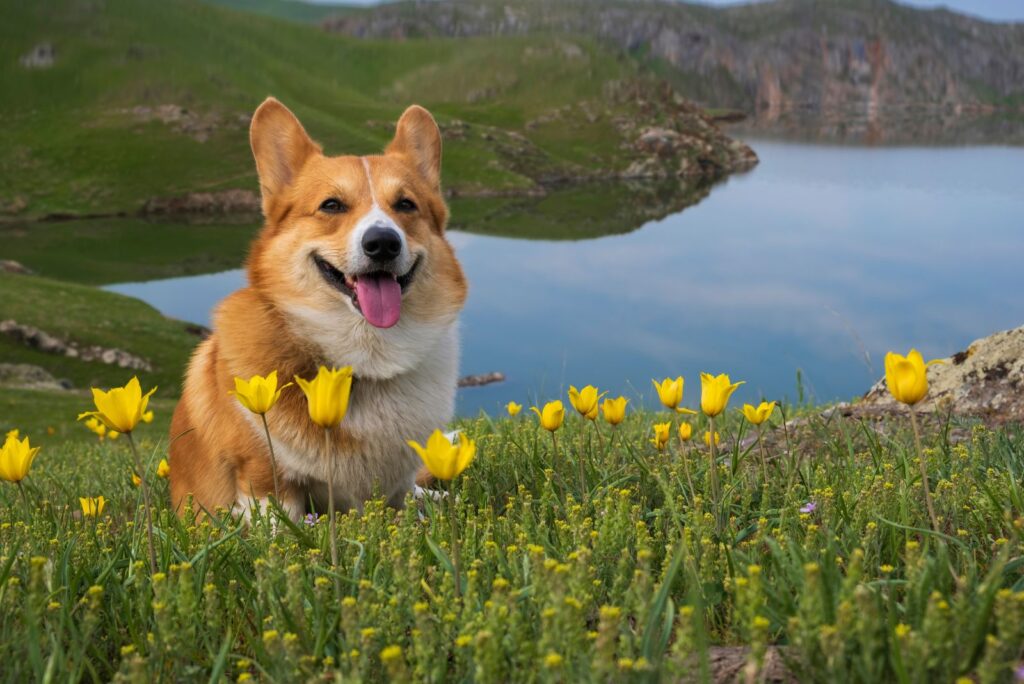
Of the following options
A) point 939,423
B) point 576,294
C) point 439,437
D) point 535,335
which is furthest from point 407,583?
point 576,294

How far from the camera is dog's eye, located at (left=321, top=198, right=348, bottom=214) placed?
6590 millimetres

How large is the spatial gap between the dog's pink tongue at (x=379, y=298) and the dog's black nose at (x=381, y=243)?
32cm

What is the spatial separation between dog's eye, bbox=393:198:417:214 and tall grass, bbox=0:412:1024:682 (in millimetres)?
2672

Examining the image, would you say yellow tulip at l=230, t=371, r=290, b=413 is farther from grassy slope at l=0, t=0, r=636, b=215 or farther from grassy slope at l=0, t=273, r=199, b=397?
grassy slope at l=0, t=0, r=636, b=215

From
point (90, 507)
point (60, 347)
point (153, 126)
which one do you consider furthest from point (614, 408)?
point (153, 126)

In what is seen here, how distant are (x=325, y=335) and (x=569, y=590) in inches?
149

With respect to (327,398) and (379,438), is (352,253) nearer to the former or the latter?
(379,438)

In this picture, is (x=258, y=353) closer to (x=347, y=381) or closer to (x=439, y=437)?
(x=347, y=381)

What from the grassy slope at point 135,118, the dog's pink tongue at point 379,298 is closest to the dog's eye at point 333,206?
the dog's pink tongue at point 379,298

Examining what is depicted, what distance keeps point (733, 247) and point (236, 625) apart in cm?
15454

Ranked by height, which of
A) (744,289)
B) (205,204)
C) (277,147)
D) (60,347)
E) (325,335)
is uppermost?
(277,147)

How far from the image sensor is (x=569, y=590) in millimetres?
2992

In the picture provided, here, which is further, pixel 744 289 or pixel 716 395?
pixel 744 289

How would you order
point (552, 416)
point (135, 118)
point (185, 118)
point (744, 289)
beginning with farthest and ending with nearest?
1. point (185, 118)
2. point (135, 118)
3. point (744, 289)
4. point (552, 416)
